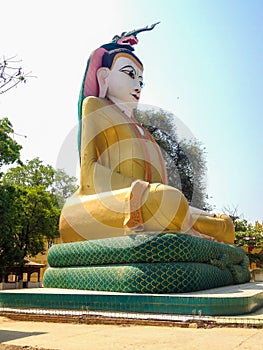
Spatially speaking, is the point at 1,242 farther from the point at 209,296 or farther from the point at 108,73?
the point at 209,296

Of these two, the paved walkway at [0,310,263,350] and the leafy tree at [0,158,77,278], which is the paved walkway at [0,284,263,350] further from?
the leafy tree at [0,158,77,278]

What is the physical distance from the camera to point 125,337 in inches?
161

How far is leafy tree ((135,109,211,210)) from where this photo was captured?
19312 millimetres

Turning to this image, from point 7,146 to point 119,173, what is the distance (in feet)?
24.1

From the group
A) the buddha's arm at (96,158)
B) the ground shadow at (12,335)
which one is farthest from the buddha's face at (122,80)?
the ground shadow at (12,335)

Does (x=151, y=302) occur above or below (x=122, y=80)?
below

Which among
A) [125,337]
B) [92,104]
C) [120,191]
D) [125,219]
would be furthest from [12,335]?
[92,104]

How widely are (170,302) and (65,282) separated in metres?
2.97

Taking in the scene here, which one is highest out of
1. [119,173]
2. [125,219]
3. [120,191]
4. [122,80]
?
[122,80]

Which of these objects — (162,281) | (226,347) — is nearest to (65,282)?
(162,281)

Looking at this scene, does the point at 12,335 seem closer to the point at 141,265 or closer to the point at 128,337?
the point at 128,337

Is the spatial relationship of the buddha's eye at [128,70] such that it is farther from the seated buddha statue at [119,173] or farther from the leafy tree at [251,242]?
the leafy tree at [251,242]

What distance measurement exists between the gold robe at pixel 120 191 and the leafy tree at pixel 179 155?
9.68m

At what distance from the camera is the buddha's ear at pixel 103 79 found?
390 inches
